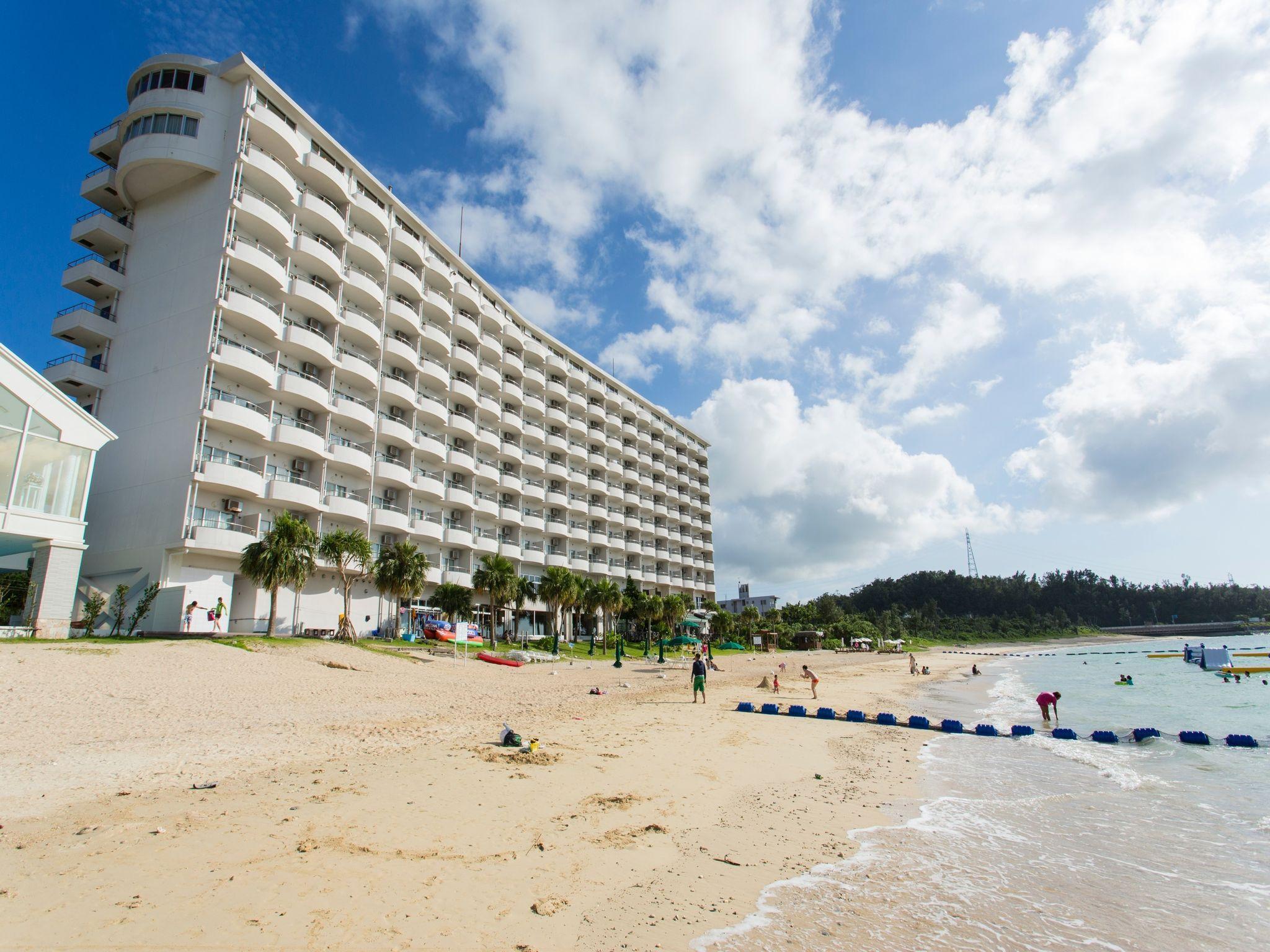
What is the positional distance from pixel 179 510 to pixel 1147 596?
688ft

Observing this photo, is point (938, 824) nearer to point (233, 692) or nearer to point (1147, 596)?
point (233, 692)

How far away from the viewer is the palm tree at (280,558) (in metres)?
30.4

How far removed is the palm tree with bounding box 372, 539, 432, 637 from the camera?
3844 centimetres

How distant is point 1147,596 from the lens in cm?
16525

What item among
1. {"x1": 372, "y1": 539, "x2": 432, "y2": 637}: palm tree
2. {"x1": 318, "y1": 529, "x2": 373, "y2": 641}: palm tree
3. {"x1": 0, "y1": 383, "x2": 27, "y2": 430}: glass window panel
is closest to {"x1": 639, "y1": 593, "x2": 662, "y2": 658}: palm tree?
{"x1": 372, "y1": 539, "x2": 432, "y2": 637}: palm tree

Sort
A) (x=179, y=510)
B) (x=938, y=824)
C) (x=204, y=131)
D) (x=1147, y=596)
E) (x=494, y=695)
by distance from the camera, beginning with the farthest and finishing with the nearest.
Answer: (x=1147, y=596) → (x=204, y=131) → (x=179, y=510) → (x=494, y=695) → (x=938, y=824)

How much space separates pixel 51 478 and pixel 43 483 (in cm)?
41

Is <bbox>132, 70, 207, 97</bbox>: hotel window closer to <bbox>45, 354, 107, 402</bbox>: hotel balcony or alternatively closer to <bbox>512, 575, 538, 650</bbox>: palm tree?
<bbox>45, 354, 107, 402</bbox>: hotel balcony

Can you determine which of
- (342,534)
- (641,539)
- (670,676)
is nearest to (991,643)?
(641,539)

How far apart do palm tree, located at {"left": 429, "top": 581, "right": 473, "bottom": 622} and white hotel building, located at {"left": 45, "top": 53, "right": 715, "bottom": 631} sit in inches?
141

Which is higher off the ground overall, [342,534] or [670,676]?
[342,534]

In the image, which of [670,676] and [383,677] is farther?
[670,676]

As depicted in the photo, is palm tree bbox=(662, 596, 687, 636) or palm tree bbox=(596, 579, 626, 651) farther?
palm tree bbox=(662, 596, 687, 636)

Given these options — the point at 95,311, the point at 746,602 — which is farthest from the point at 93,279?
the point at 746,602
